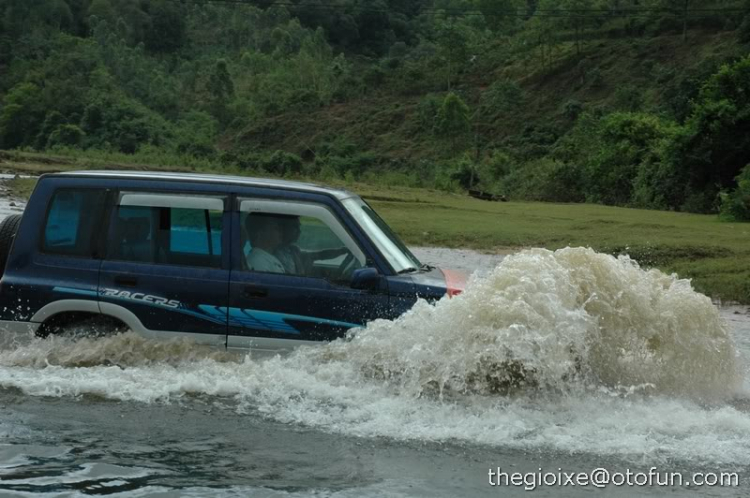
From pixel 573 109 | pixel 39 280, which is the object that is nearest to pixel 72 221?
pixel 39 280

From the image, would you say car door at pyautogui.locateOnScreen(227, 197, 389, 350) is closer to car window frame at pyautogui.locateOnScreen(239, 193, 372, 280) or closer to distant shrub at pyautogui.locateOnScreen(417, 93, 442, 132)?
car window frame at pyautogui.locateOnScreen(239, 193, 372, 280)

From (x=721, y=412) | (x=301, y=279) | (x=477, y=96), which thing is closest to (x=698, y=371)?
(x=721, y=412)

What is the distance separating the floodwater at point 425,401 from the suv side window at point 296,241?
2.08ft

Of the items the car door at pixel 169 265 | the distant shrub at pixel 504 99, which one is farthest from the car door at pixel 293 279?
the distant shrub at pixel 504 99

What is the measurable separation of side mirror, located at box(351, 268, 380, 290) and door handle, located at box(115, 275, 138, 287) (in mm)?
1694

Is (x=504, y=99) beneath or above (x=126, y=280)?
above

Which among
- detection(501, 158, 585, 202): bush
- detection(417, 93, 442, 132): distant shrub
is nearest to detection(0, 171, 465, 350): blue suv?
detection(501, 158, 585, 202): bush

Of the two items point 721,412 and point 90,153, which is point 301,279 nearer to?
point 721,412

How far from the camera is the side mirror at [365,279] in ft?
26.9

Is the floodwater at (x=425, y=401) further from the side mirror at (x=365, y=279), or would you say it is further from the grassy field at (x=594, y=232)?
the grassy field at (x=594, y=232)

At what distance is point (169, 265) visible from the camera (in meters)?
8.55

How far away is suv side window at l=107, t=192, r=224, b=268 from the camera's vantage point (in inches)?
337

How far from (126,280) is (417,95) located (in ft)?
245

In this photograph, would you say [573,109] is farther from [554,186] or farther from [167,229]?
[167,229]
